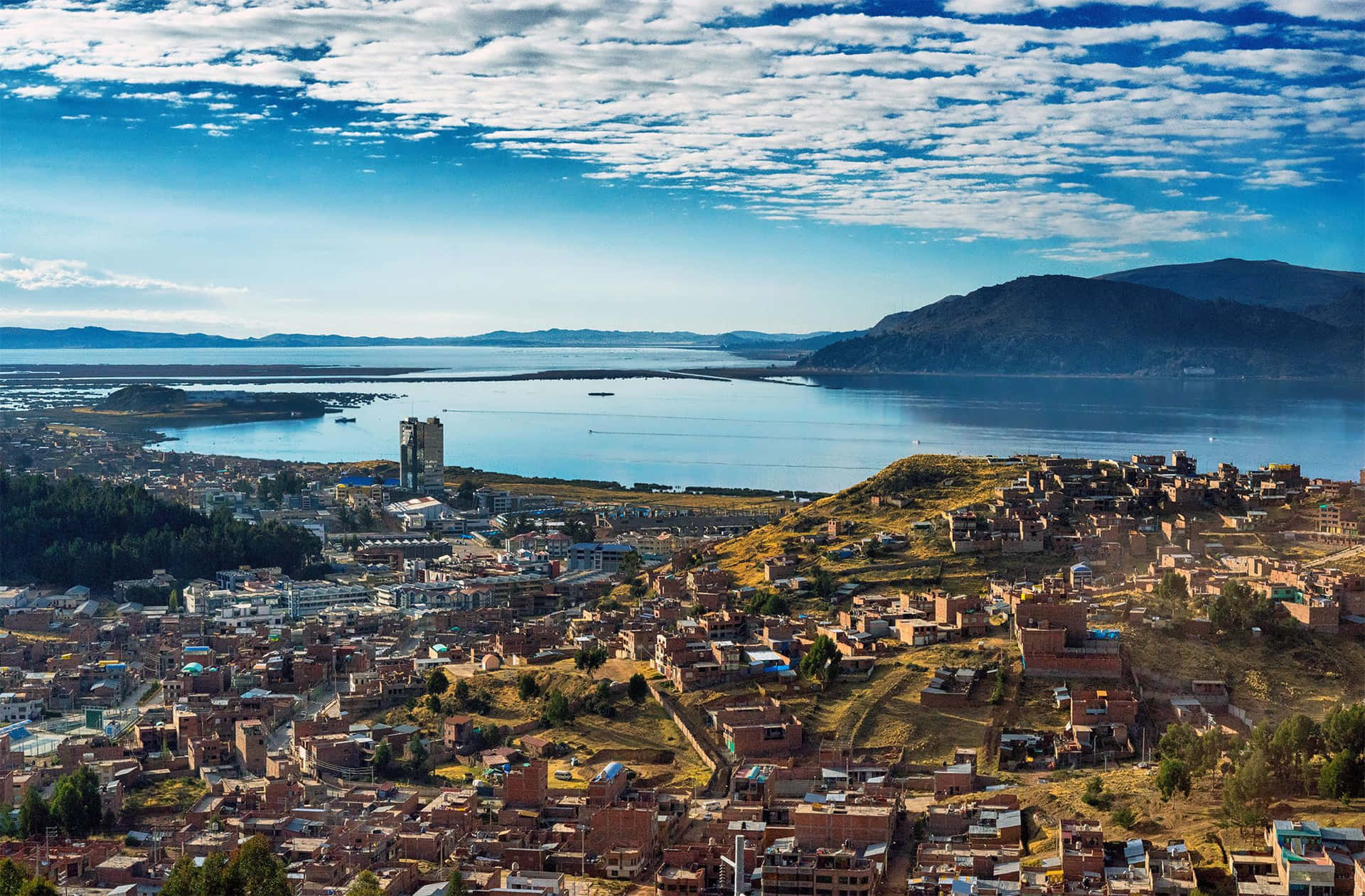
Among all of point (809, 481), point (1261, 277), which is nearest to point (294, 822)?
point (809, 481)

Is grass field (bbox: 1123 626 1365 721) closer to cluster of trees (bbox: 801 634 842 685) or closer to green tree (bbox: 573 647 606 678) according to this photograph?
cluster of trees (bbox: 801 634 842 685)

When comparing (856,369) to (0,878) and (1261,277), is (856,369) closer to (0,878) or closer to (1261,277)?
(1261,277)

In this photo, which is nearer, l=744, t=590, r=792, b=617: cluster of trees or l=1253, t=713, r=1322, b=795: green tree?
l=1253, t=713, r=1322, b=795: green tree

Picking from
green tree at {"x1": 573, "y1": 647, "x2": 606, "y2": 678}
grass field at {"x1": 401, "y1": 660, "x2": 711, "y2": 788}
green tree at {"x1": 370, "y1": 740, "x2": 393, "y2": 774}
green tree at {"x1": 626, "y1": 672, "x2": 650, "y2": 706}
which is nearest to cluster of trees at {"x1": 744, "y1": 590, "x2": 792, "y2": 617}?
grass field at {"x1": 401, "y1": 660, "x2": 711, "y2": 788}

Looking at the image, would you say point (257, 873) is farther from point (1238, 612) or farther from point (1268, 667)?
point (1238, 612)

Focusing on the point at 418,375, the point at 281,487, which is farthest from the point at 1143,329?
the point at 281,487

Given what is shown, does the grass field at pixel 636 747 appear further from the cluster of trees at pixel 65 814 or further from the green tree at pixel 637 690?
the cluster of trees at pixel 65 814
